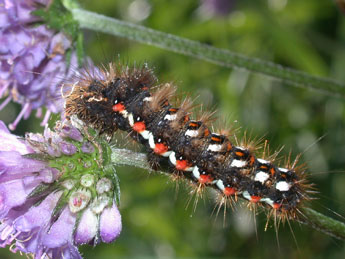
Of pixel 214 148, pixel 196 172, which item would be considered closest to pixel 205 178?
pixel 196 172

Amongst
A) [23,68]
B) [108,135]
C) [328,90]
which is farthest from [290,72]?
[23,68]

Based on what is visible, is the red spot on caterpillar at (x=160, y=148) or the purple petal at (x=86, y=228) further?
the red spot on caterpillar at (x=160, y=148)

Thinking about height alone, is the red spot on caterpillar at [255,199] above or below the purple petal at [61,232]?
above

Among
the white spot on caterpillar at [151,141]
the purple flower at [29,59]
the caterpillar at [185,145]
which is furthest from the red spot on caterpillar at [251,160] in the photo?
the purple flower at [29,59]

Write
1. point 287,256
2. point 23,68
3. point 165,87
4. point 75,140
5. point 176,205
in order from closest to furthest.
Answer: point 75,140
point 165,87
point 23,68
point 287,256
point 176,205

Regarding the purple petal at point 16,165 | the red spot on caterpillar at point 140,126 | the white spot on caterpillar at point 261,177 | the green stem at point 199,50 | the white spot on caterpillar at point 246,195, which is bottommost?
the purple petal at point 16,165

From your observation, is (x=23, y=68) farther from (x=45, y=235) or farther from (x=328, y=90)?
(x=328, y=90)

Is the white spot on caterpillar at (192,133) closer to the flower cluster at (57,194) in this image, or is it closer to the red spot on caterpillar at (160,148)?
the red spot on caterpillar at (160,148)

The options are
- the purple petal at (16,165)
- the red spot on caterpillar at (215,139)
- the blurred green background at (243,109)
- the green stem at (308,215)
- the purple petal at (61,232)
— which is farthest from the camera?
the blurred green background at (243,109)
